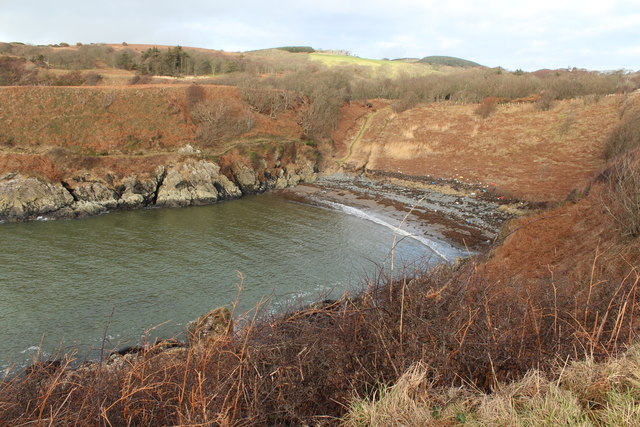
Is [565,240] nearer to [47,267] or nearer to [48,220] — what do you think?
[47,267]

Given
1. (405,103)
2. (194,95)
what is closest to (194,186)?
(194,95)

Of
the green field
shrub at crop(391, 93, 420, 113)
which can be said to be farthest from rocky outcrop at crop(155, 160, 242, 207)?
the green field

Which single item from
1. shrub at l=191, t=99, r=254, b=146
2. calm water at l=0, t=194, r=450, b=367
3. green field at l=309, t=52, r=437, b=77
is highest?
green field at l=309, t=52, r=437, b=77

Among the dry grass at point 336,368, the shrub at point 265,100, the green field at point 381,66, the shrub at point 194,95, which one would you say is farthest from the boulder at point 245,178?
the green field at point 381,66

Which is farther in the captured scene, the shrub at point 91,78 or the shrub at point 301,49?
the shrub at point 301,49

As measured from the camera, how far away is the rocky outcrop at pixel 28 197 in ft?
86.9

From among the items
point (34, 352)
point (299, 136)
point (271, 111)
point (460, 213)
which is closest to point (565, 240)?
point (460, 213)

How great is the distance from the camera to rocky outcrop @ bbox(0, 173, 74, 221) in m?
26.5

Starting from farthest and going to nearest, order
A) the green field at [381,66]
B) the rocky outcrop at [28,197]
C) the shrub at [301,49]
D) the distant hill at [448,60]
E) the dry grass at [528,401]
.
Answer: the distant hill at [448,60]
the shrub at [301,49]
the green field at [381,66]
the rocky outcrop at [28,197]
the dry grass at [528,401]

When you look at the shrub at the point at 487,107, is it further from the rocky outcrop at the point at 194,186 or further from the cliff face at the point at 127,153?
the rocky outcrop at the point at 194,186

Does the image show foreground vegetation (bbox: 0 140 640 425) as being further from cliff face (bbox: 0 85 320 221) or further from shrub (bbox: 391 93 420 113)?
shrub (bbox: 391 93 420 113)

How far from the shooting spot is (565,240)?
15.1 metres

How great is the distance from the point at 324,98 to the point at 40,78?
118ft

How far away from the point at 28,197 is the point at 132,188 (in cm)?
702
